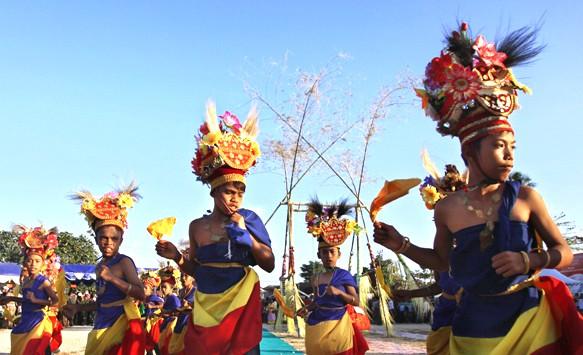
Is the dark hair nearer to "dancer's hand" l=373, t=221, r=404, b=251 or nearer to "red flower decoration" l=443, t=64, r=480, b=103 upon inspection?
"red flower decoration" l=443, t=64, r=480, b=103

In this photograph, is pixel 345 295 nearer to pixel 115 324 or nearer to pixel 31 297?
pixel 115 324

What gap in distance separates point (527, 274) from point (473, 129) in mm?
802

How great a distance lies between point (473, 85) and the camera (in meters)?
3.40

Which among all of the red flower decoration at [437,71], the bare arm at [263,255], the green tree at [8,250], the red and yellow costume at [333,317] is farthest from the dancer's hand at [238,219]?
the green tree at [8,250]

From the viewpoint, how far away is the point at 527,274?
316cm

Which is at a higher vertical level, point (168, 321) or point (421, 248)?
point (168, 321)

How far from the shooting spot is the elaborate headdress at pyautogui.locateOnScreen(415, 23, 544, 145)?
3355 millimetres

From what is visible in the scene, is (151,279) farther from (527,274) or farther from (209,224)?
(527,274)

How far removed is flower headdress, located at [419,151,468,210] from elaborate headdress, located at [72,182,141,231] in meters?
3.39

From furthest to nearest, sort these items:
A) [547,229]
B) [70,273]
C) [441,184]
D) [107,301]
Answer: [70,273], [107,301], [441,184], [547,229]

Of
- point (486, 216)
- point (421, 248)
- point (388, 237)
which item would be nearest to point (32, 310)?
point (388, 237)

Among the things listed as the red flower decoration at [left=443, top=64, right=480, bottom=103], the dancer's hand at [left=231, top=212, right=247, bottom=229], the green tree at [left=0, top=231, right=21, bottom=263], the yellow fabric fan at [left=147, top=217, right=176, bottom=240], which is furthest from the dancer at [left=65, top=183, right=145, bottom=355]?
the green tree at [left=0, top=231, right=21, bottom=263]

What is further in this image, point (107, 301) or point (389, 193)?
point (107, 301)

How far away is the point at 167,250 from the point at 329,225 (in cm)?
412
